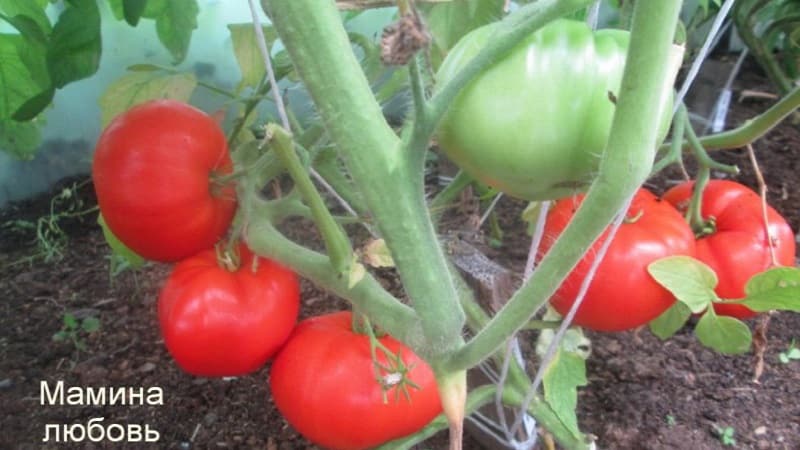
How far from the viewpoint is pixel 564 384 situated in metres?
0.77

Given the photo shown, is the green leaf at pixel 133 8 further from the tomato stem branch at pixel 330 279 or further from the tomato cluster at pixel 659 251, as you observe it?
the tomato cluster at pixel 659 251

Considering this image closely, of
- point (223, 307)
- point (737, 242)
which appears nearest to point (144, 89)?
point (223, 307)

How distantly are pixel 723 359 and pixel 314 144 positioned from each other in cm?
67

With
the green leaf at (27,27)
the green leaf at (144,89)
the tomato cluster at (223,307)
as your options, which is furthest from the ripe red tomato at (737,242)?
the green leaf at (27,27)

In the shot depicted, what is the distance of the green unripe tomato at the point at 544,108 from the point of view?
43cm

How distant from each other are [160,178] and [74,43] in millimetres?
154

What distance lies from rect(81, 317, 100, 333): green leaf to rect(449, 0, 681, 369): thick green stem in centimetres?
97

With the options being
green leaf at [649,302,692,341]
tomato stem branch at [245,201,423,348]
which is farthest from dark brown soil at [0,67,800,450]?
tomato stem branch at [245,201,423,348]

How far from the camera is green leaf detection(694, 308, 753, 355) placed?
2.45 ft

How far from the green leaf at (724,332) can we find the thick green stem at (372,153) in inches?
15.4

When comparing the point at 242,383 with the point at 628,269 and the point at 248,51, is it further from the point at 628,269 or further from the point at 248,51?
the point at 628,269

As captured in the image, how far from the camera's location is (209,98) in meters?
1.59

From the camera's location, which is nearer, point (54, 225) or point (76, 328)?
point (76, 328)

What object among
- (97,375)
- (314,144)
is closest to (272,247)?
(314,144)
